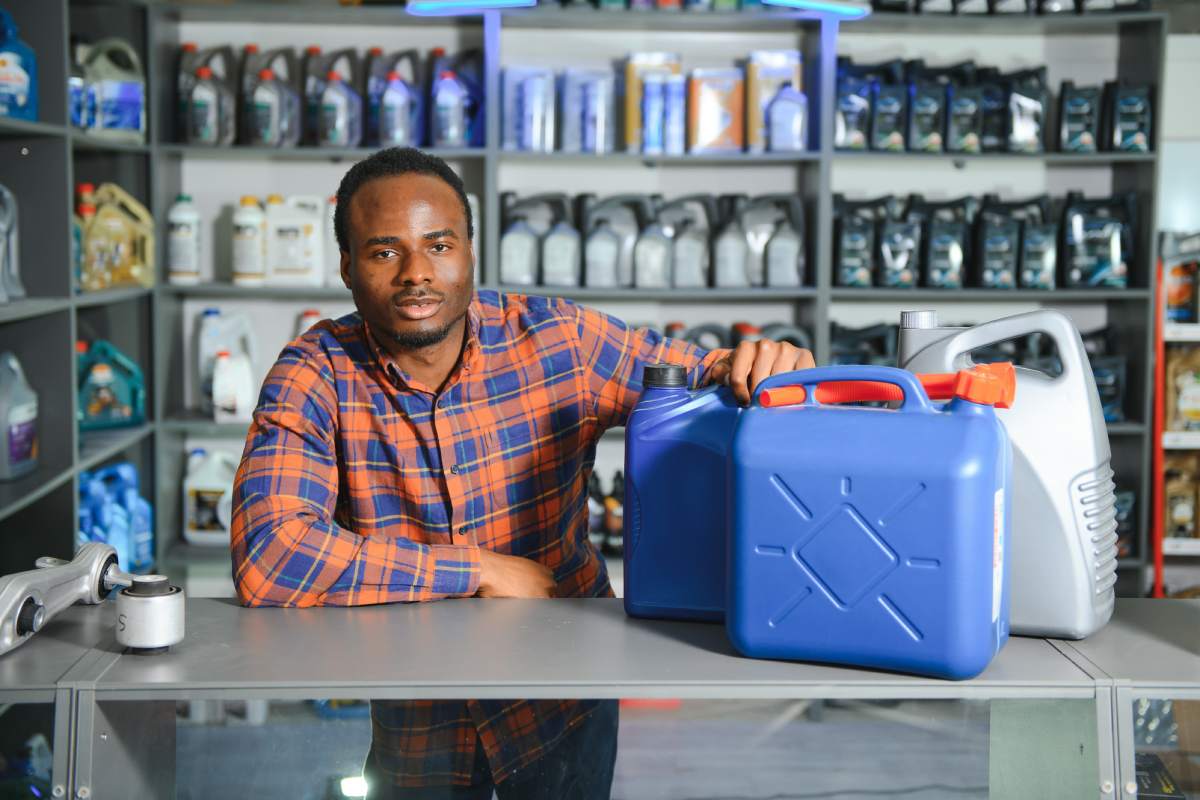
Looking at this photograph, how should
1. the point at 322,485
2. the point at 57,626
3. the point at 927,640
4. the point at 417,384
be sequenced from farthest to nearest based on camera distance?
the point at 417,384, the point at 322,485, the point at 57,626, the point at 927,640

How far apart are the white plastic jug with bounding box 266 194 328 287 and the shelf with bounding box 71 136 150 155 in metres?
0.45

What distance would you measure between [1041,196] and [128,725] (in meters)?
3.87

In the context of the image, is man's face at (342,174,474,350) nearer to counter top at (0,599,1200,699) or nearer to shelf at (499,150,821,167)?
counter top at (0,599,1200,699)

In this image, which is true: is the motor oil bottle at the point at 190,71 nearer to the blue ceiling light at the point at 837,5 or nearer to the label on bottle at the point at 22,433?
the label on bottle at the point at 22,433

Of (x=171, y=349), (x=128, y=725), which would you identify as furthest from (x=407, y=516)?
(x=171, y=349)

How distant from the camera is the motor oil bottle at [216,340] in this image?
4391mm

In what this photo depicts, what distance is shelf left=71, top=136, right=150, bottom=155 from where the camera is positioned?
3.48 metres

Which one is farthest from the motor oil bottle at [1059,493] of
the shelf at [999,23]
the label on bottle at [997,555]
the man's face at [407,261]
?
the shelf at [999,23]

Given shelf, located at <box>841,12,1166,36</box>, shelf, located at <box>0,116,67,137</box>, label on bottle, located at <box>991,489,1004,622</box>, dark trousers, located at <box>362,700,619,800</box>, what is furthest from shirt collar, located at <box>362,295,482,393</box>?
shelf, located at <box>841,12,1166,36</box>

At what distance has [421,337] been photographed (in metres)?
1.77

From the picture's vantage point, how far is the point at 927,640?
47.1 inches

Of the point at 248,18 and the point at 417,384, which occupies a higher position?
the point at 248,18

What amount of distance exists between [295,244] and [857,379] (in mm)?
3323

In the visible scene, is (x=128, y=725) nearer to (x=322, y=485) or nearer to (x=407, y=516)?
(x=322, y=485)
